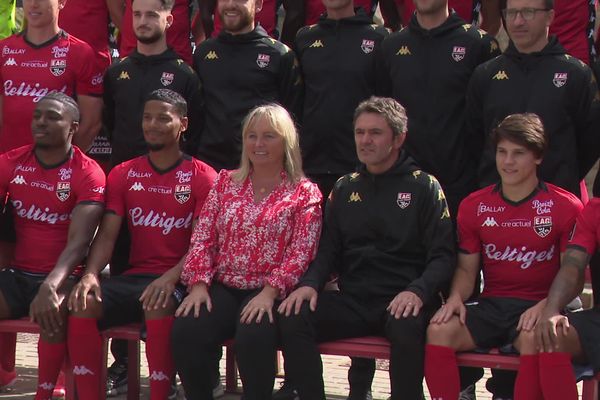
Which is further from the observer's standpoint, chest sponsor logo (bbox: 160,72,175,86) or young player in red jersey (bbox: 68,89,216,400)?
chest sponsor logo (bbox: 160,72,175,86)

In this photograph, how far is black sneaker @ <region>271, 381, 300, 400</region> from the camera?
643cm

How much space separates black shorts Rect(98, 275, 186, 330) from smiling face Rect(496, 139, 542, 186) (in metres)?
1.77

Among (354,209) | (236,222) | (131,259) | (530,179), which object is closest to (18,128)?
(131,259)

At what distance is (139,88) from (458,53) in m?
1.87

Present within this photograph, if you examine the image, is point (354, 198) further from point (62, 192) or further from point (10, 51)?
point (10, 51)

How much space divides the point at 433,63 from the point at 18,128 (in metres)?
2.54

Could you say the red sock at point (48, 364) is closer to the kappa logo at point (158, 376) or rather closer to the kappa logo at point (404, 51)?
the kappa logo at point (158, 376)

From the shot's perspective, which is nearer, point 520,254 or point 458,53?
point 520,254

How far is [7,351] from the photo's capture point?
684 centimetres

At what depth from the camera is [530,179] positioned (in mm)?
5691

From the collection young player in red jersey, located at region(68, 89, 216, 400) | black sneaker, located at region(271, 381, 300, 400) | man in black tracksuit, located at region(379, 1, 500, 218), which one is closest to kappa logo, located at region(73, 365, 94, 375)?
young player in red jersey, located at region(68, 89, 216, 400)

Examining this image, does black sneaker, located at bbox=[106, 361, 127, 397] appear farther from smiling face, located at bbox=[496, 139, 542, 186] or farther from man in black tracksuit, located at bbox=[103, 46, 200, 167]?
smiling face, located at bbox=[496, 139, 542, 186]

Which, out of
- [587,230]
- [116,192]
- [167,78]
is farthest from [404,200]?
[167,78]

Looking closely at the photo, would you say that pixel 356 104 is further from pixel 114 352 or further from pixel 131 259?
pixel 114 352
